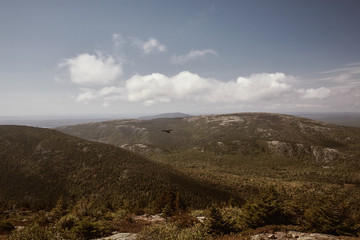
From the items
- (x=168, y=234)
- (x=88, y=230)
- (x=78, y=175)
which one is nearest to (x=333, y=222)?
(x=168, y=234)

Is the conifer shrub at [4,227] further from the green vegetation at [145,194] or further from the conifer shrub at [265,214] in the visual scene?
the conifer shrub at [265,214]

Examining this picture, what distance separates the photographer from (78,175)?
85875 mm

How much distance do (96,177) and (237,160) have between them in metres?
141

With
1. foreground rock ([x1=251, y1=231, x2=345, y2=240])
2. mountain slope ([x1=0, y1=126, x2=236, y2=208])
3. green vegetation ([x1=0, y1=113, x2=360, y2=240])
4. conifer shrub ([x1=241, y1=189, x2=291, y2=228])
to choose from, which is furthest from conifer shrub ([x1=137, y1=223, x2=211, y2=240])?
mountain slope ([x1=0, y1=126, x2=236, y2=208])

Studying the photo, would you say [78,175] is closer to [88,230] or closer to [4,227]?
[4,227]

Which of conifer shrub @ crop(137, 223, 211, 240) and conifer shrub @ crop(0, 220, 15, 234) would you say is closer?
conifer shrub @ crop(137, 223, 211, 240)

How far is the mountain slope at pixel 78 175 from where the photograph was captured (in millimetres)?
71938

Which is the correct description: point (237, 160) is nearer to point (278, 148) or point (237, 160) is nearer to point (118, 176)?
point (278, 148)

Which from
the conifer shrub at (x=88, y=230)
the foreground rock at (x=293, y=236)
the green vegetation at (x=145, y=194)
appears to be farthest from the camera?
the green vegetation at (x=145, y=194)

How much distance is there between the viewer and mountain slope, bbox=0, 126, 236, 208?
7194 centimetres

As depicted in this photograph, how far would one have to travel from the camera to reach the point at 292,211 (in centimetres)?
2945

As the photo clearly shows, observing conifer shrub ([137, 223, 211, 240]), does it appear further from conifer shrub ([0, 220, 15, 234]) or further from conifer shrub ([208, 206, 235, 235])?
conifer shrub ([0, 220, 15, 234])

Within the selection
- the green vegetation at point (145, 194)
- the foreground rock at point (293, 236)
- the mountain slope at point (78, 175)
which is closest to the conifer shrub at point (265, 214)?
the green vegetation at point (145, 194)

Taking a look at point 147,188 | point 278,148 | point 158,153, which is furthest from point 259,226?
point 278,148
